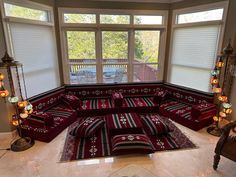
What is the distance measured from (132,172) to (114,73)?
9.02ft

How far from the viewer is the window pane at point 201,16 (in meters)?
3.25

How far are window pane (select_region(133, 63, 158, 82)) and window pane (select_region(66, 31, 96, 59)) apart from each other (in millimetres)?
1304

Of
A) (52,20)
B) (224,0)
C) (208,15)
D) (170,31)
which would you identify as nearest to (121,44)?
(170,31)

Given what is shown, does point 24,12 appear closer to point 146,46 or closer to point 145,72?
point 146,46

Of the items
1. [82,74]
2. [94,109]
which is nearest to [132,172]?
[94,109]

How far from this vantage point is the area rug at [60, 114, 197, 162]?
2492mm

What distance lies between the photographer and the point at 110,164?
2.31m

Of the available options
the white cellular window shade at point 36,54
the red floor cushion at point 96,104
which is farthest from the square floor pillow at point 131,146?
the white cellular window shade at point 36,54

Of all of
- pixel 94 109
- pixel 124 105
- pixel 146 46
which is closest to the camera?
pixel 94 109

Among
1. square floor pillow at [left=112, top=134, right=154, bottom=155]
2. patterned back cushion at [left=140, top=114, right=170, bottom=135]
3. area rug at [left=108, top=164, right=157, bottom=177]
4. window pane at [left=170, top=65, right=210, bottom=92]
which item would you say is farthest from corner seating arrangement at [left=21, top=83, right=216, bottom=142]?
area rug at [left=108, top=164, right=157, bottom=177]

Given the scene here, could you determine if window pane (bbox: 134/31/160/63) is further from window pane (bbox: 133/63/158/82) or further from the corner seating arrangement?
the corner seating arrangement

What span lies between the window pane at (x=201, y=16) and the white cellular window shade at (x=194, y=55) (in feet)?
0.57

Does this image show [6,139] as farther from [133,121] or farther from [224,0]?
[224,0]

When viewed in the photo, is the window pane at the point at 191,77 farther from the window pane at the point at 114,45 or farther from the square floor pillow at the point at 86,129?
the square floor pillow at the point at 86,129
